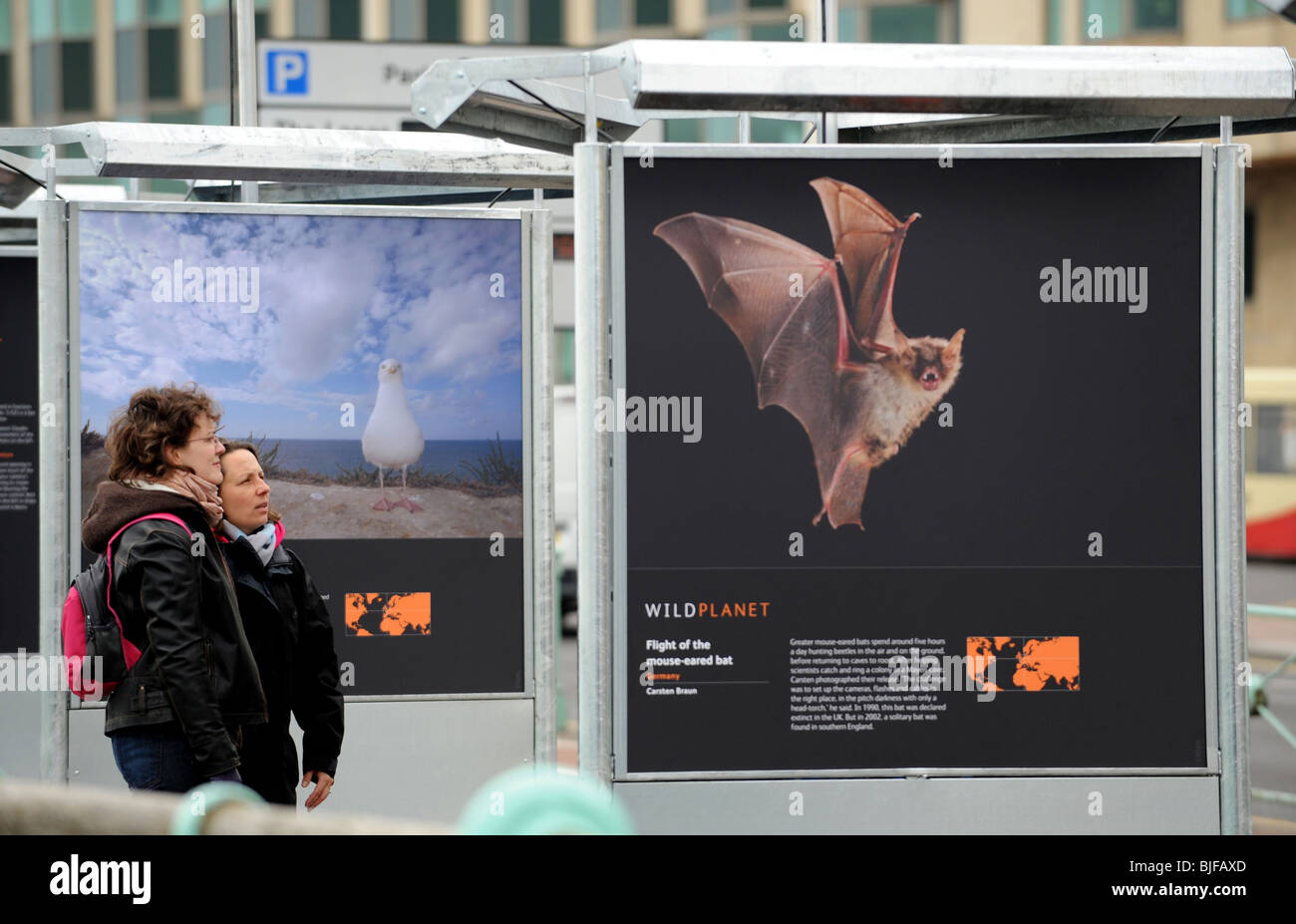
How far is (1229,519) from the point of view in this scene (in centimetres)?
437

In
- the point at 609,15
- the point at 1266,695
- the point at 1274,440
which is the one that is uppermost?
the point at 609,15

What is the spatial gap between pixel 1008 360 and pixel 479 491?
2.58 meters

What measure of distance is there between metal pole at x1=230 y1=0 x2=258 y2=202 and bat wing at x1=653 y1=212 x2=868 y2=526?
13.5 feet

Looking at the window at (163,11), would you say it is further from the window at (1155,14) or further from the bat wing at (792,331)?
the bat wing at (792,331)

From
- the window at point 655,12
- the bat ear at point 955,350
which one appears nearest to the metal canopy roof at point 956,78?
the bat ear at point 955,350

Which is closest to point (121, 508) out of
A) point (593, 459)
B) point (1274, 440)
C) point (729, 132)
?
point (593, 459)

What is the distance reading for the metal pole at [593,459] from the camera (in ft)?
14.1

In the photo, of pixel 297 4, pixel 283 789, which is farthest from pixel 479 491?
pixel 297 4

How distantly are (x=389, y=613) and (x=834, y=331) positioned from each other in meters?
2.60

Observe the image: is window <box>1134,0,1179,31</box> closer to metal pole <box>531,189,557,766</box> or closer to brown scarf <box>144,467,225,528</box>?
metal pole <box>531,189,557,766</box>

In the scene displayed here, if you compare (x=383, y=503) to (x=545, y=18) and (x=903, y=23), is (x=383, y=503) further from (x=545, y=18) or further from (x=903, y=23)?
(x=545, y=18)

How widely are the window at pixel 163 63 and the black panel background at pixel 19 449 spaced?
3162cm
